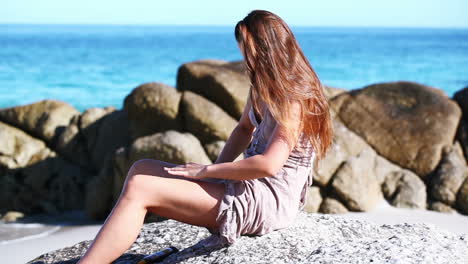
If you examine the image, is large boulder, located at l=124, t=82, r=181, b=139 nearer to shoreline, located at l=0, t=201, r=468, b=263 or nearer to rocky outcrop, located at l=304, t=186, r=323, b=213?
shoreline, located at l=0, t=201, r=468, b=263

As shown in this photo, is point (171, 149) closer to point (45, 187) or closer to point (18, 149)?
point (45, 187)

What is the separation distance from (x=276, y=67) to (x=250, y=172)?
0.62 meters

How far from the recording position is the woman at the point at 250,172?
353 cm

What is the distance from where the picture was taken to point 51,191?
9.97 meters

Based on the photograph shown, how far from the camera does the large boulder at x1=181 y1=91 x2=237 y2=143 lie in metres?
9.02

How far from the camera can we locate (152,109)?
953cm

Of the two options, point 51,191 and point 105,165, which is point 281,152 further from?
point 51,191

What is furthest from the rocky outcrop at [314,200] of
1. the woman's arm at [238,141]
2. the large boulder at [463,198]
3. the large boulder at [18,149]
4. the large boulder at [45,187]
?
the large boulder at [18,149]

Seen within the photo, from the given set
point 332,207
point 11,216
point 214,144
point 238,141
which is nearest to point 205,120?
point 214,144

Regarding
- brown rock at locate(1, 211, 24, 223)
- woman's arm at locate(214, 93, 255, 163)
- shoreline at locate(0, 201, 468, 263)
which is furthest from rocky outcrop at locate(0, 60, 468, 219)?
woman's arm at locate(214, 93, 255, 163)

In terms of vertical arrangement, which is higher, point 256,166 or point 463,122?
point 256,166

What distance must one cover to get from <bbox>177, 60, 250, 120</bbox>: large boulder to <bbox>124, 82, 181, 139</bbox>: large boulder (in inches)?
13.0

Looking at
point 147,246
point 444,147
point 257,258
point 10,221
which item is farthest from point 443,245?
point 10,221

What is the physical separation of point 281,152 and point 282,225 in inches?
25.3
